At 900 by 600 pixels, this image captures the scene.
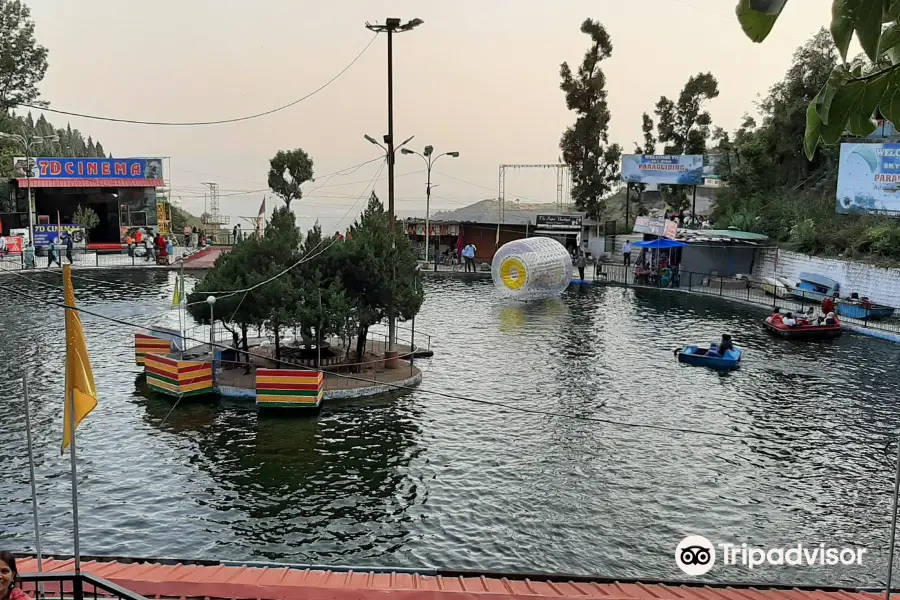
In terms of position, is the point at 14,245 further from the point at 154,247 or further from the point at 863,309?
the point at 863,309

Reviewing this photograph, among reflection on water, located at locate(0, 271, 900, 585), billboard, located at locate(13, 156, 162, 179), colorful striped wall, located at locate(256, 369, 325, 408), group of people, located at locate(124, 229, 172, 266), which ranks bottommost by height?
reflection on water, located at locate(0, 271, 900, 585)

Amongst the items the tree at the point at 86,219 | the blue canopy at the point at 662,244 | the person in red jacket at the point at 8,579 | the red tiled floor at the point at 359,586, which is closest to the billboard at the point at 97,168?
the tree at the point at 86,219

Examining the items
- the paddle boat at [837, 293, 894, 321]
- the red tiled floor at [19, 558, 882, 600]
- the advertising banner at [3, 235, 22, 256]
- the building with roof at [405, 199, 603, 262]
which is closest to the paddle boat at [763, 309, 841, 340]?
the paddle boat at [837, 293, 894, 321]

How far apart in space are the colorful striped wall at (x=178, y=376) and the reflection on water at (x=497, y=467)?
54 centimetres

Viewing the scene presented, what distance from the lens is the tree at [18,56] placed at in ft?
216

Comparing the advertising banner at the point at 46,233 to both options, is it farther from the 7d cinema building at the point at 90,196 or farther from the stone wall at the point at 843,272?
the stone wall at the point at 843,272

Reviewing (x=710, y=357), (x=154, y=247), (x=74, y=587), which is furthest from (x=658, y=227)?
(x=74, y=587)

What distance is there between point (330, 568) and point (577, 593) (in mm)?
3425

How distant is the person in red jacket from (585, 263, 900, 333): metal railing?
3337cm

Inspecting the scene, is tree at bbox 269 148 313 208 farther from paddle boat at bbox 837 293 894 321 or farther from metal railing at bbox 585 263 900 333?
paddle boat at bbox 837 293 894 321

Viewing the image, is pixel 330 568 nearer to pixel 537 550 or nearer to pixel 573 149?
pixel 537 550

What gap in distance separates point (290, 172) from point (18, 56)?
26.0m

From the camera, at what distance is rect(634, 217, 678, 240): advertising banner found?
145ft

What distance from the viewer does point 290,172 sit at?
231ft
